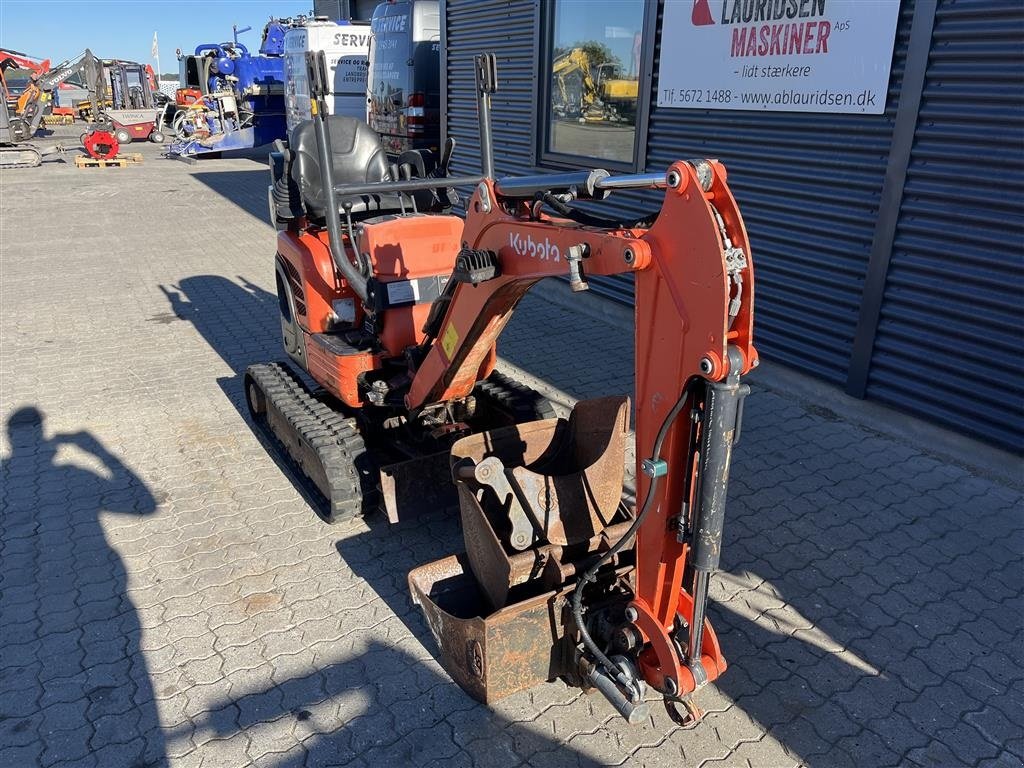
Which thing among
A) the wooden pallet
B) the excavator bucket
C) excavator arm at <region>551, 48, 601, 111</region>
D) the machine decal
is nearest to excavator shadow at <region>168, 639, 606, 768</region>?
the excavator bucket

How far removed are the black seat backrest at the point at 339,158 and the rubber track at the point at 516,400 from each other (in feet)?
5.36

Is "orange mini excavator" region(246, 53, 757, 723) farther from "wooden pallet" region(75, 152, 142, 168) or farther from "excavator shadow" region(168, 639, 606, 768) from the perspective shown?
"wooden pallet" region(75, 152, 142, 168)

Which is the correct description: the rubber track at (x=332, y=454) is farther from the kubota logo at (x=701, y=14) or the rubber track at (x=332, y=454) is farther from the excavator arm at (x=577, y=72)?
the excavator arm at (x=577, y=72)

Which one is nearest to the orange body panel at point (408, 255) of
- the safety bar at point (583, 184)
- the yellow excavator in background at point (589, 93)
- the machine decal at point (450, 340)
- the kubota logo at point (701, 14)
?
the machine decal at point (450, 340)

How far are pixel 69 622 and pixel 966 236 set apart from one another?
559 centimetres

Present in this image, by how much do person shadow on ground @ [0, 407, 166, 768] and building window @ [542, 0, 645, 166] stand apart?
5602 mm

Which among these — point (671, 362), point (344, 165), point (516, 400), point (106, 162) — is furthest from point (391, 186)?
point (106, 162)

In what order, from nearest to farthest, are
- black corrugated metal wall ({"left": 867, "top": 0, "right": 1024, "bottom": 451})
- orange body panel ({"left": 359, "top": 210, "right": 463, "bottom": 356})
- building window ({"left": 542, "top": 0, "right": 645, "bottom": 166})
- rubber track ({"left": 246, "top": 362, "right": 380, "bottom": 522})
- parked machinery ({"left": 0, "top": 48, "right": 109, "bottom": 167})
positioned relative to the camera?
rubber track ({"left": 246, "top": 362, "right": 380, "bottom": 522}) < orange body panel ({"left": 359, "top": 210, "right": 463, "bottom": 356}) < black corrugated metal wall ({"left": 867, "top": 0, "right": 1024, "bottom": 451}) < building window ({"left": 542, "top": 0, "right": 645, "bottom": 166}) < parked machinery ({"left": 0, "top": 48, "right": 109, "bottom": 167})

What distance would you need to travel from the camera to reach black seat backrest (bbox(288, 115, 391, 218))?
493 centimetres

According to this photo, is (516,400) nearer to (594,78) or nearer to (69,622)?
(69,622)

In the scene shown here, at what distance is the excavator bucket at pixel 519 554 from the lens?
9.78 feet

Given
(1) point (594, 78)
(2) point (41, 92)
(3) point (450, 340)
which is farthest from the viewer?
(2) point (41, 92)

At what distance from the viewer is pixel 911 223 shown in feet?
17.3

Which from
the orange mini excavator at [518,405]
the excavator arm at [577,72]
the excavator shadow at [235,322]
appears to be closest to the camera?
the orange mini excavator at [518,405]
